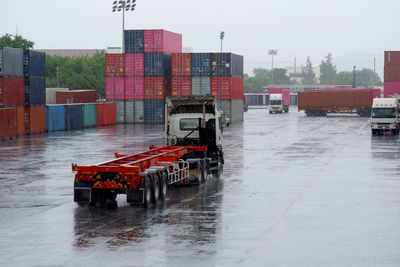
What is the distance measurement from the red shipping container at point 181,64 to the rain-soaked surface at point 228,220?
153 feet

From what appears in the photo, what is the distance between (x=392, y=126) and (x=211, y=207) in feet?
120

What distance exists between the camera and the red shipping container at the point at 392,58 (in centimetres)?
9606

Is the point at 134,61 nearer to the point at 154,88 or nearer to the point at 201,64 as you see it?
the point at 154,88

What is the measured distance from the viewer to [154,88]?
259 feet

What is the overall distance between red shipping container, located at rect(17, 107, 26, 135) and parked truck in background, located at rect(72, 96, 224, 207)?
94.9 feet

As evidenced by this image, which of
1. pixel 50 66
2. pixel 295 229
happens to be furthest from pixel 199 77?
pixel 295 229

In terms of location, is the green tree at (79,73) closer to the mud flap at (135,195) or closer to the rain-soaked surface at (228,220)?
the rain-soaked surface at (228,220)

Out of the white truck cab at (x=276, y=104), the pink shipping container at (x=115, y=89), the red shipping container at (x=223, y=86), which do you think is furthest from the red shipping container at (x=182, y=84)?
the white truck cab at (x=276, y=104)

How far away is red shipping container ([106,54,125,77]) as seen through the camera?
78.8 metres

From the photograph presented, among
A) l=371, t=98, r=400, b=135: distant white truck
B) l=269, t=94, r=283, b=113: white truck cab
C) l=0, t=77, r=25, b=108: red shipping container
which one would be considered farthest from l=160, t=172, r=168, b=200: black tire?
l=269, t=94, r=283, b=113: white truck cab

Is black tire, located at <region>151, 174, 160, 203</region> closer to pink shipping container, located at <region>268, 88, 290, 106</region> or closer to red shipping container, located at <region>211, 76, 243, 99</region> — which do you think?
red shipping container, located at <region>211, 76, 243, 99</region>

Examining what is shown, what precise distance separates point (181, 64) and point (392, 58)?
33.9 meters

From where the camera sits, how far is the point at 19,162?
3391 centimetres

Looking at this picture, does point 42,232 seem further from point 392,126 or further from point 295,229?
point 392,126
